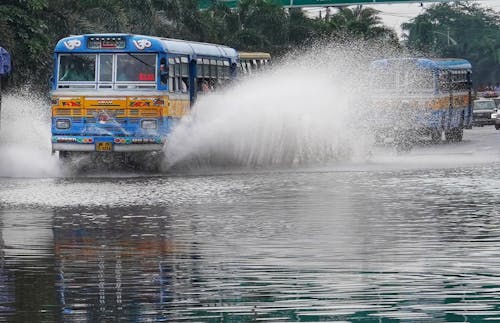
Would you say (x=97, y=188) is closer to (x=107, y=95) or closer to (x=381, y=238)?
(x=107, y=95)

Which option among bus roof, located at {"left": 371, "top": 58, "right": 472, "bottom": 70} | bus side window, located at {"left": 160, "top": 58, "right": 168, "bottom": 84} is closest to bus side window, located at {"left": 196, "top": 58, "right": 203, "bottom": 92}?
bus side window, located at {"left": 160, "top": 58, "right": 168, "bottom": 84}

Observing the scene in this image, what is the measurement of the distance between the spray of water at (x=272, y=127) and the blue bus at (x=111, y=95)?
975 mm

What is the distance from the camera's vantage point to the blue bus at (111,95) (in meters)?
29.0

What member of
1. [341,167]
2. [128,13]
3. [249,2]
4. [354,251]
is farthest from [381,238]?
[249,2]

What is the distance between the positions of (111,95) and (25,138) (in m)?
5.28

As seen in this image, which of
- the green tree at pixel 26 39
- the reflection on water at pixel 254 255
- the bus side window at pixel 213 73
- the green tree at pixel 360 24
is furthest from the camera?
the green tree at pixel 360 24

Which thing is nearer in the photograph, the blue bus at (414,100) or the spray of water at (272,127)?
the spray of water at (272,127)

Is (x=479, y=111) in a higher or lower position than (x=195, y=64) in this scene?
lower

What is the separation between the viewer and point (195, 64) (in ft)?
105

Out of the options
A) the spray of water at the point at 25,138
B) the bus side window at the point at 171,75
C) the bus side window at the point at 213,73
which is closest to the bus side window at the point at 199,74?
the bus side window at the point at 213,73

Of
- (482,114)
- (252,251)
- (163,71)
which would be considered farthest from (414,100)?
(252,251)

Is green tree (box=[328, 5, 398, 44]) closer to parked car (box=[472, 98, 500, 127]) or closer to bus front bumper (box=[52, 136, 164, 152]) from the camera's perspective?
parked car (box=[472, 98, 500, 127])

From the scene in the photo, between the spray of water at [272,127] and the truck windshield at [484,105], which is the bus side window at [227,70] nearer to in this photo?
the spray of water at [272,127]

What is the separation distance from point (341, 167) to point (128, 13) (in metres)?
26.2
